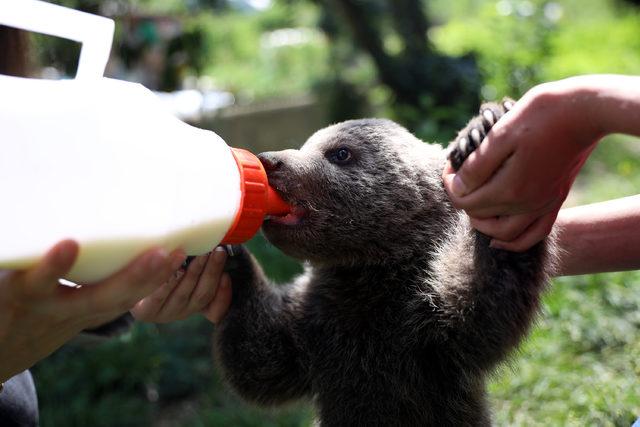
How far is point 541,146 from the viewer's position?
1.71 m

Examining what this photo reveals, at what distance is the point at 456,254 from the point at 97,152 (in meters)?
1.12

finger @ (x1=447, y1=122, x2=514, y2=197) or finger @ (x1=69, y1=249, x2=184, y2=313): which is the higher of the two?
finger @ (x1=447, y1=122, x2=514, y2=197)

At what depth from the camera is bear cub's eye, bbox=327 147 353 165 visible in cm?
243

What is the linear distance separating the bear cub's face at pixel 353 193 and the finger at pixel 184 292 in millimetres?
278

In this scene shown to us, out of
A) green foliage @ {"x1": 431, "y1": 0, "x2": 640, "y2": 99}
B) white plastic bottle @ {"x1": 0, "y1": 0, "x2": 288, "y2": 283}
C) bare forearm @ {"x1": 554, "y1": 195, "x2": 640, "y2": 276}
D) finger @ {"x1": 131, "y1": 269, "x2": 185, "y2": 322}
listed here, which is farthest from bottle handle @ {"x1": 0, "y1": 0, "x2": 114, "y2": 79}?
green foliage @ {"x1": 431, "y1": 0, "x2": 640, "y2": 99}

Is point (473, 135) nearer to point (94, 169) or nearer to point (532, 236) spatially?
point (532, 236)

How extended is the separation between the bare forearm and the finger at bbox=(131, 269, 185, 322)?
1.28m

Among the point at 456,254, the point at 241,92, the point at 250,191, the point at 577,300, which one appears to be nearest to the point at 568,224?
the point at 456,254

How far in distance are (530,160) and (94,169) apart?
1004 mm

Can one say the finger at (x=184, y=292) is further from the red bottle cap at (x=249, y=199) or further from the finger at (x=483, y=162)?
the finger at (x=483, y=162)

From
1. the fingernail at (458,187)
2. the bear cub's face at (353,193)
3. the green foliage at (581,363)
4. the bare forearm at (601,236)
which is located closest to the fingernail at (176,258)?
the bear cub's face at (353,193)

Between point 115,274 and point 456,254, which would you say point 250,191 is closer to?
point 115,274

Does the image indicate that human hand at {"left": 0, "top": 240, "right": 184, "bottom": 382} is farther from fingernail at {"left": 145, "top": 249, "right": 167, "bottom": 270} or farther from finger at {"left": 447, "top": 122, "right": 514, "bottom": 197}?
finger at {"left": 447, "top": 122, "right": 514, "bottom": 197}

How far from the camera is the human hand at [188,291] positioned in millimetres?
2379
